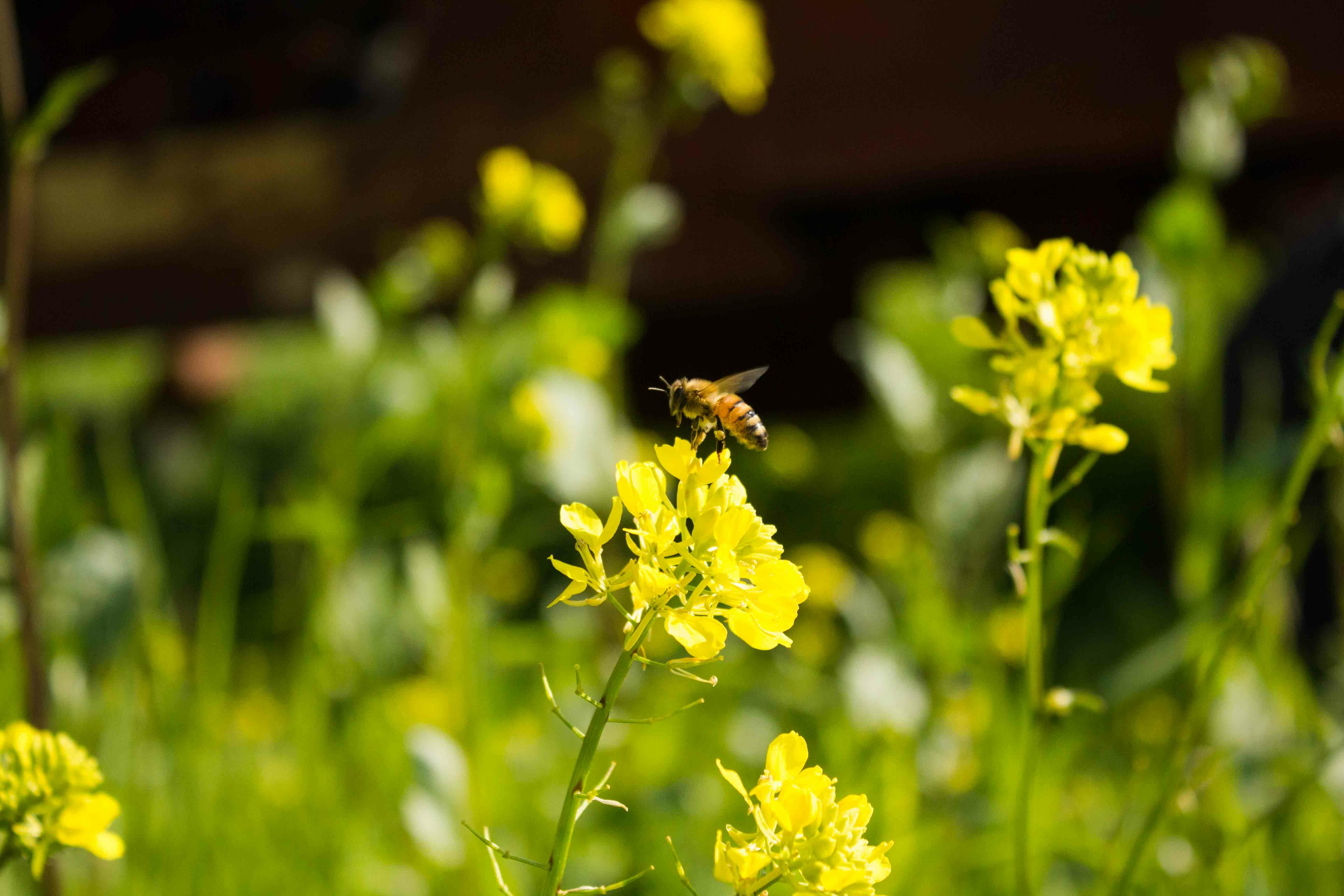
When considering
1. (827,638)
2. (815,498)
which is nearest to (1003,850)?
(827,638)

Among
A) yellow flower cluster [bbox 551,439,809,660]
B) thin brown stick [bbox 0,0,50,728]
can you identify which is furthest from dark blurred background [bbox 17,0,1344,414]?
yellow flower cluster [bbox 551,439,809,660]

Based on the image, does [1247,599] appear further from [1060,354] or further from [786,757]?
[786,757]

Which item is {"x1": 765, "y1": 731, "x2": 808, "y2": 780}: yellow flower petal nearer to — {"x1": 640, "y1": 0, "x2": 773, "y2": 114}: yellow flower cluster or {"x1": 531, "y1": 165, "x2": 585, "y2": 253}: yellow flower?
{"x1": 531, "y1": 165, "x2": 585, "y2": 253}: yellow flower

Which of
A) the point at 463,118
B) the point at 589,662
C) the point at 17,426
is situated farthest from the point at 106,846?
the point at 463,118

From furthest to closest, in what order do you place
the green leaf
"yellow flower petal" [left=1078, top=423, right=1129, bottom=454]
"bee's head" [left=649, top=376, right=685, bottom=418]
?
"bee's head" [left=649, top=376, right=685, bottom=418] → the green leaf → "yellow flower petal" [left=1078, top=423, right=1129, bottom=454]

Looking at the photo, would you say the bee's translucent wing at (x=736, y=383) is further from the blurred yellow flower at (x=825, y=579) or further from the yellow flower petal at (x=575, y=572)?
the blurred yellow flower at (x=825, y=579)

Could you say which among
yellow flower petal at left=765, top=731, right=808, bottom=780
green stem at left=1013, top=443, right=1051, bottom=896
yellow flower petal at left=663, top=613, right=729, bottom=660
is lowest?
green stem at left=1013, top=443, right=1051, bottom=896
